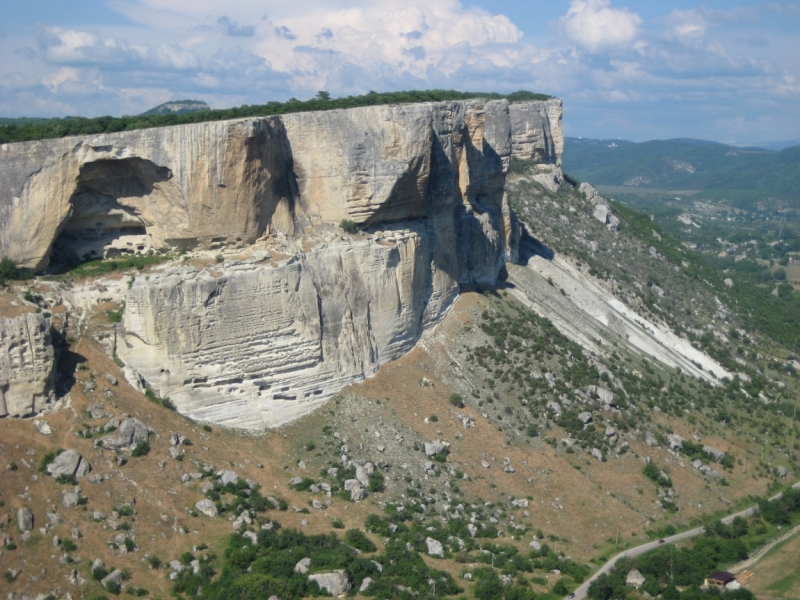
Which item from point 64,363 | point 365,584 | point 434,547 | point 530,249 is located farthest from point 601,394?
point 64,363

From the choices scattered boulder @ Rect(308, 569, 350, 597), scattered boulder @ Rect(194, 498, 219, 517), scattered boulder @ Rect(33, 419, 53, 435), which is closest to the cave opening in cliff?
scattered boulder @ Rect(33, 419, 53, 435)

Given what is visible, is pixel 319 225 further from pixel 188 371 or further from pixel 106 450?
pixel 106 450

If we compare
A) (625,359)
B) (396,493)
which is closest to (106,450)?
(396,493)

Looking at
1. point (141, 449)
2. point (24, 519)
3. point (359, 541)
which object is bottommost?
point (359, 541)

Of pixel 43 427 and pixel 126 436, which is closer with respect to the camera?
pixel 43 427

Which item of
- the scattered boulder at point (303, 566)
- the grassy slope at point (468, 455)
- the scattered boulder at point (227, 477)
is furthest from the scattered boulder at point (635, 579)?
the scattered boulder at point (227, 477)

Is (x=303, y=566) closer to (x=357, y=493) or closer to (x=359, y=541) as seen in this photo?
(x=359, y=541)

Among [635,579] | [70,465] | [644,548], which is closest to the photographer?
[70,465]
